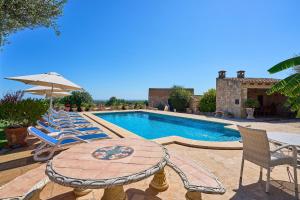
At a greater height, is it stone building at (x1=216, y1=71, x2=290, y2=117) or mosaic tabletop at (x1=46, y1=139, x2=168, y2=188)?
stone building at (x1=216, y1=71, x2=290, y2=117)

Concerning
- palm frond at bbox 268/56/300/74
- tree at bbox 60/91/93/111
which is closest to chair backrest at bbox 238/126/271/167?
palm frond at bbox 268/56/300/74

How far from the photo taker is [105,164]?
2.29 meters

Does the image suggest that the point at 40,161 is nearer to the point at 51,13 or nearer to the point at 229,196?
the point at 229,196

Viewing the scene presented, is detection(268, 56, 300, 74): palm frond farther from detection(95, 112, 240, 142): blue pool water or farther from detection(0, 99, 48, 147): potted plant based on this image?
detection(0, 99, 48, 147): potted plant

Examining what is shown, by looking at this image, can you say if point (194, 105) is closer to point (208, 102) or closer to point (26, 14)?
point (208, 102)

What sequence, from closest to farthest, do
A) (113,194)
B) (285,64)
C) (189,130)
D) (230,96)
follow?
(113,194), (285,64), (189,130), (230,96)

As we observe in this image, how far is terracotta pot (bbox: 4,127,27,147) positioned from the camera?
20.1 ft

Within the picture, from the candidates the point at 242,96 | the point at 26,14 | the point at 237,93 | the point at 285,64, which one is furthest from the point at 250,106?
the point at 26,14

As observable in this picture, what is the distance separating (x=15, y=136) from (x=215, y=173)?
6.95 meters

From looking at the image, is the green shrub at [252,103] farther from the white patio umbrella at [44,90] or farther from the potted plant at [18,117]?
the potted plant at [18,117]

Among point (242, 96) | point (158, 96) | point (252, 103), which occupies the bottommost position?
point (252, 103)

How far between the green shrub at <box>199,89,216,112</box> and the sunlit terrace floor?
52.5ft

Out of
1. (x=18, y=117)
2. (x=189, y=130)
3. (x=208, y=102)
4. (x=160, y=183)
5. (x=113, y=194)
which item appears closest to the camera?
(x=113, y=194)

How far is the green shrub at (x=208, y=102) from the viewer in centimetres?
2108
